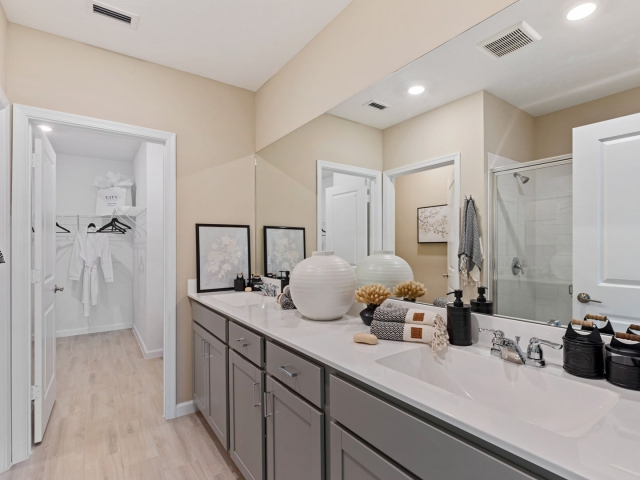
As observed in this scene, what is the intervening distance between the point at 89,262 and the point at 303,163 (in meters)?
3.80

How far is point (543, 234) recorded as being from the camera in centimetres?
116

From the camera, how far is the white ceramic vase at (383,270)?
1.74m

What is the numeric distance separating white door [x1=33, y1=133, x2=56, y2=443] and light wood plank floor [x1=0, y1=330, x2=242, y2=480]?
207 millimetres

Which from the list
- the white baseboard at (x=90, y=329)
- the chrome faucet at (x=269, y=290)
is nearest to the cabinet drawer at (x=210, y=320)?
the chrome faucet at (x=269, y=290)

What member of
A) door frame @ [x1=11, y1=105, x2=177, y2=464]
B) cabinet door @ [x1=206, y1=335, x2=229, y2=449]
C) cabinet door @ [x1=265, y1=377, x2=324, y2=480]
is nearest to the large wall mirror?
cabinet door @ [x1=265, y1=377, x2=324, y2=480]

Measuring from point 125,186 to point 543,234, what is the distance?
5.19 metres

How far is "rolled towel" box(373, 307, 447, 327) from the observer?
1.35 meters

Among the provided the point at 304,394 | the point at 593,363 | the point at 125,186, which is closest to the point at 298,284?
the point at 304,394

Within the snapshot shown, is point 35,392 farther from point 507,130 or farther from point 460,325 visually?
point 507,130

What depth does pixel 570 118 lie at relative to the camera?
1.12 metres

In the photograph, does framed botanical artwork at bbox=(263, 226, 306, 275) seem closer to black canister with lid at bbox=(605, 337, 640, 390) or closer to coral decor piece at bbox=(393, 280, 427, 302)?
coral decor piece at bbox=(393, 280, 427, 302)

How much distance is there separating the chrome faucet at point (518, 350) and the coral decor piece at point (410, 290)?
469 millimetres

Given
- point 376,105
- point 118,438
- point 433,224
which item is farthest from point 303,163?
point 118,438

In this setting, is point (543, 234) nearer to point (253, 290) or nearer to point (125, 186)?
point (253, 290)
